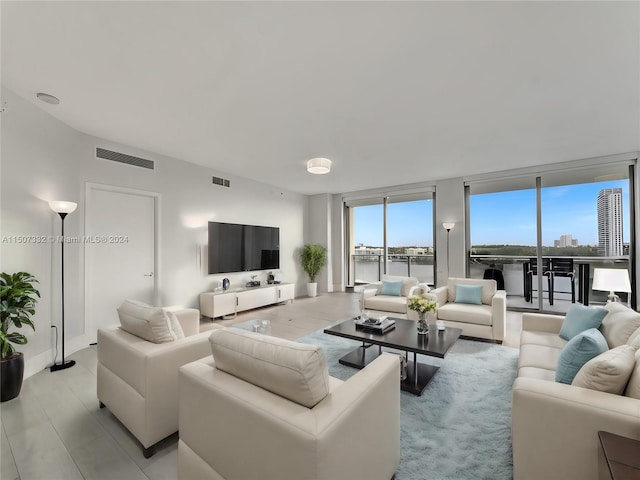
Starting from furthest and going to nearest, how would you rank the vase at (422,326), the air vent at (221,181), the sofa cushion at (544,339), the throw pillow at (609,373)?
the air vent at (221,181), the vase at (422,326), the sofa cushion at (544,339), the throw pillow at (609,373)

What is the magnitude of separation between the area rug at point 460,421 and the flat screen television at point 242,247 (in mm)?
3123

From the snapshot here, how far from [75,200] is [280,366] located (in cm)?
397

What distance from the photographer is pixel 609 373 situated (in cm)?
139

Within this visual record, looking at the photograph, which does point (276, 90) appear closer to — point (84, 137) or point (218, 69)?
point (218, 69)

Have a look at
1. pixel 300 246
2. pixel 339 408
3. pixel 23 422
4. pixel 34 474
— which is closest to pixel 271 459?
pixel 339 408

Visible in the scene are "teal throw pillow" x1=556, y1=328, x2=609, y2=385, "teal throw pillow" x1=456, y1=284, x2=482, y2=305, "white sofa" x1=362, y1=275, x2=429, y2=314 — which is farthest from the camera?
"white sofa" x1=362, y1=275, x2=429, y2=314

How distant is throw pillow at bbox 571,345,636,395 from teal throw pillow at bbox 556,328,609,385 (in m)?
0.17

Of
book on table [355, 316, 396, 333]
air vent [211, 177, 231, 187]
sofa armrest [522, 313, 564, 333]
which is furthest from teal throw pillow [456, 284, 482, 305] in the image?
air vent [211, 177, 231, 187]

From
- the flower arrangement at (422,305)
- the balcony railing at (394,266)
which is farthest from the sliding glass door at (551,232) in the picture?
the flower arrangement at (422,305)

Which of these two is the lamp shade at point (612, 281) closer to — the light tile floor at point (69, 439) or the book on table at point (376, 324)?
the book on table at point (376, 324)

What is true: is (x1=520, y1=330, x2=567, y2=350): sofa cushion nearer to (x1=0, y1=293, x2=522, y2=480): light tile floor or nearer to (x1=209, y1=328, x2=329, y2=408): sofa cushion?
(x1=209, y1=328, x2=329, y2=408): sofa cushion

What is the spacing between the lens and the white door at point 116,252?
382cm

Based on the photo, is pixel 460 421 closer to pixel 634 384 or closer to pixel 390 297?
pixel 634 384

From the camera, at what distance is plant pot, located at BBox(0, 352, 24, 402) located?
237cm
